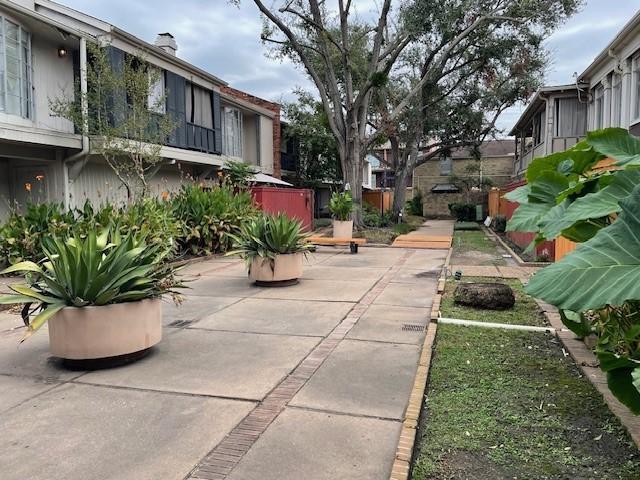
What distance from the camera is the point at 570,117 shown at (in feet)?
64.4

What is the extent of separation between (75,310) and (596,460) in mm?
3825

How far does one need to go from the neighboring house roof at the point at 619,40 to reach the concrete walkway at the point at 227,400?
11008mm

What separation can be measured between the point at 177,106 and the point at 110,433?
15068 millimetres

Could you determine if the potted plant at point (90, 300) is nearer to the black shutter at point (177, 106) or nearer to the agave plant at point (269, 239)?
the agave plant at point (269, 239)

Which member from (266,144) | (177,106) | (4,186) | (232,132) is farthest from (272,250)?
(266,144)

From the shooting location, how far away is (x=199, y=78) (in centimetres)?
1819

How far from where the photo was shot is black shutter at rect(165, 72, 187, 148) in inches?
637

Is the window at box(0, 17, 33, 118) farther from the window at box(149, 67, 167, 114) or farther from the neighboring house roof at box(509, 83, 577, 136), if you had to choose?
the neighboring house roof at box(509, 83, 577, 136)

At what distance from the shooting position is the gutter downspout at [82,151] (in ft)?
39.5

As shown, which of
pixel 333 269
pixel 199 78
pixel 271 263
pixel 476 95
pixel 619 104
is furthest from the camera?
pixel 476 95

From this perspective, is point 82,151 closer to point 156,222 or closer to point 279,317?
point 156,222

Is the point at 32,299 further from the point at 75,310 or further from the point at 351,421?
the point at 351,421

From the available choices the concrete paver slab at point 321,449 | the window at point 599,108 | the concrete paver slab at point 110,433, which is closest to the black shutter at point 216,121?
the window at point 599,108

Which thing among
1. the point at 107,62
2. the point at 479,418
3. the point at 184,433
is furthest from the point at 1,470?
the point at 107,62
